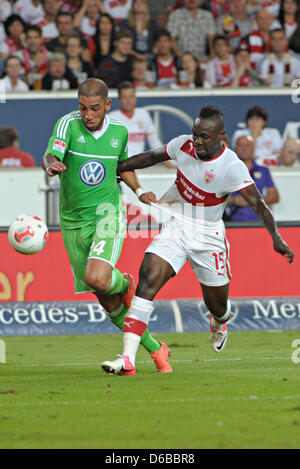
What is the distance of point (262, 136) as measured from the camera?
15.4 meters

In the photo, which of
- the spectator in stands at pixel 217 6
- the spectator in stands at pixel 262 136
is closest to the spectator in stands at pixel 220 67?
the spectator in stands at pixel 217 6

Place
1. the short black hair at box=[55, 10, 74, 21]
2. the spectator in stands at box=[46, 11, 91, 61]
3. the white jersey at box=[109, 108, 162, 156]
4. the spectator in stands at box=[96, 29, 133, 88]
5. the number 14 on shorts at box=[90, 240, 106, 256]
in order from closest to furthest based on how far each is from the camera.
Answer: the number 14 on shorts at box=[90, 240, 106, 256], the white jersey at box=[109, 108, 162, 156], the spectator in stands at box=[96, 29, 133, 88], the spectator in stands at box=[46, 11, 91, 61], the short black hair at box=[55, 10, 74, 21]

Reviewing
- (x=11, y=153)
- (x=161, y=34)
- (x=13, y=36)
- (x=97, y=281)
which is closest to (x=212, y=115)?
(x=97, y=281)

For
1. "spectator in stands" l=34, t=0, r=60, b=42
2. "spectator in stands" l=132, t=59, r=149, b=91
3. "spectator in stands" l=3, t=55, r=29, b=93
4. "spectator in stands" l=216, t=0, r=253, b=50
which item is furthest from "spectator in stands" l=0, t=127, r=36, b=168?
"spectator in stands" l=216, t=0, r=253, b=50

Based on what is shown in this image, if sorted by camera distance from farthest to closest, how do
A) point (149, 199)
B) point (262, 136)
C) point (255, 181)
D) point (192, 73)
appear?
point (192, 73) → point (262, 136) → point (255, 181) → point (149, 199)

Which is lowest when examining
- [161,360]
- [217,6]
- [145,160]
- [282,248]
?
[161,360]

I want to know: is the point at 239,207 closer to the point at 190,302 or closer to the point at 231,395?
the point at 190,302

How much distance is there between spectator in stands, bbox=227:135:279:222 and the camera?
1384cm

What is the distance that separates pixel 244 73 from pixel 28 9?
431 cm

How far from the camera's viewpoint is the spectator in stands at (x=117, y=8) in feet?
58.9

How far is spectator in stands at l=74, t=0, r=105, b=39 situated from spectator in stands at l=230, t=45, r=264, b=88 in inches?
107

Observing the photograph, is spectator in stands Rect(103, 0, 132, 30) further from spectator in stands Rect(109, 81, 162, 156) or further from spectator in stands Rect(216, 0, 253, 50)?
spectator in stands Rect(109, 81, 162, 156)

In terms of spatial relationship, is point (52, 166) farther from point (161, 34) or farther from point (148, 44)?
point (148, 44)

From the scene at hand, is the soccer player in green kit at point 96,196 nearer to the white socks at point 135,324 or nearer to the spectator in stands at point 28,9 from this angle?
the white socks at point 135,324
